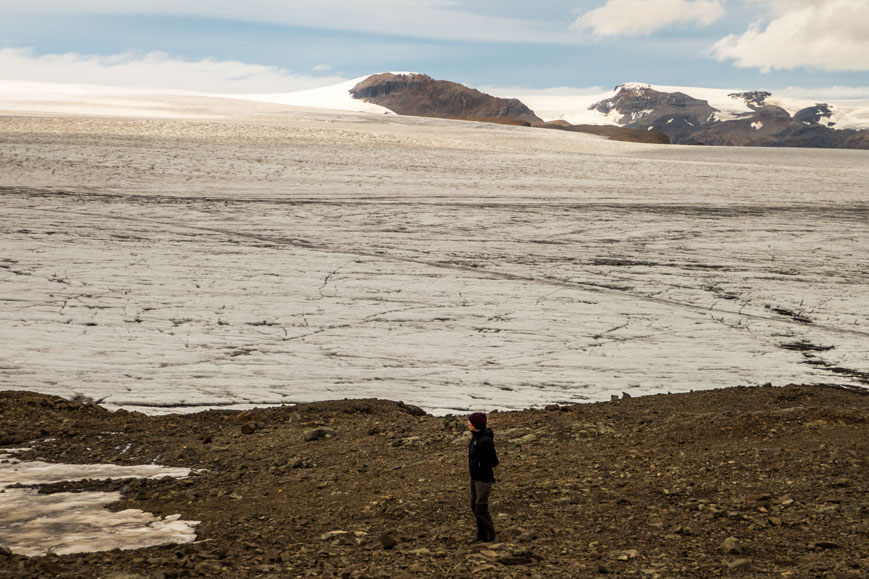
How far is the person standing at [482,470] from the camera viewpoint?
464 cm

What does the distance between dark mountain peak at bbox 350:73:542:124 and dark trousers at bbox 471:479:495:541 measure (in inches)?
6547

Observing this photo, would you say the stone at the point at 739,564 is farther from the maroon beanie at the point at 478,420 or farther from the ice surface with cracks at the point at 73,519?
the ice surface with cracks at the point at 73,519

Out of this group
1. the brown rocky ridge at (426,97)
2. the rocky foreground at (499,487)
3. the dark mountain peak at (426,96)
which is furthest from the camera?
the dark mountain peak at (426,96)

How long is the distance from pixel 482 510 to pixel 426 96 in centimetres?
17698

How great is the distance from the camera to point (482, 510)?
467 cm

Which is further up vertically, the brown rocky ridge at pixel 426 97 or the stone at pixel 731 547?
the brown rocky ridge at pixel 426 97

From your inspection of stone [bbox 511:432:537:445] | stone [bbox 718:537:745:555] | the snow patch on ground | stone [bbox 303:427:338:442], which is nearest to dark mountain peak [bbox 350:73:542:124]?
the snow patch on ground

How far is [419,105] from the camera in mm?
173625

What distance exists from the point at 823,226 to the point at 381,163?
1159 centimetres

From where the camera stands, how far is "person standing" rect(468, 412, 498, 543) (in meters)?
4.64

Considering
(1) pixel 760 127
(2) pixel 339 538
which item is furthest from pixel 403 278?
(1) pixel 760 127

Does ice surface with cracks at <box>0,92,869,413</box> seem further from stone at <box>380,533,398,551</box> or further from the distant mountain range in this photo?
the distant mountain range

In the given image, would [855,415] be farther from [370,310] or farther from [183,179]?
[183,179]

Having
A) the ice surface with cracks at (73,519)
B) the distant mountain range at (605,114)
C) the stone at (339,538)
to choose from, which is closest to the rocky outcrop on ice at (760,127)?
the distant mountain range at (605,114)
